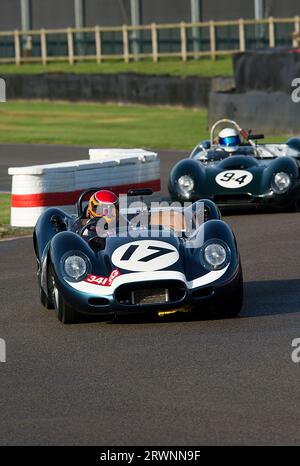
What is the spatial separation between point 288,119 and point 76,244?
53.2 feet

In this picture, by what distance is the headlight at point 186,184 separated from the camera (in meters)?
15.6

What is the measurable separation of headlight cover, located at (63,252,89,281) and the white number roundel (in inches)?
8.0

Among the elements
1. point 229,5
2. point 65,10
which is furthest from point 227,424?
point 65,10

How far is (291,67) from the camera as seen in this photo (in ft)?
83.9

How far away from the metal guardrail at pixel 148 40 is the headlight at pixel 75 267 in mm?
27689

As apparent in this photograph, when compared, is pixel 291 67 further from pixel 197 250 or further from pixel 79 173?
pixel 197 250

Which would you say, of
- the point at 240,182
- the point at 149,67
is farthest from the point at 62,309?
the point at 149,67

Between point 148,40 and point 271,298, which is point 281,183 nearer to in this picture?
point 271,298

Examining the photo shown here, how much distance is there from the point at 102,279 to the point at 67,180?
21.0 feet

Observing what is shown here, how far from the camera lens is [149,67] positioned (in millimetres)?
38781

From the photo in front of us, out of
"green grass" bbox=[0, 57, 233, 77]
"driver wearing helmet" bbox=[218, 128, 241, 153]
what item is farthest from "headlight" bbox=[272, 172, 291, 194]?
"green grass" bbox=[0, 57, 233, 77]

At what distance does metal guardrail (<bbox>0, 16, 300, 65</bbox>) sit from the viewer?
127 ft

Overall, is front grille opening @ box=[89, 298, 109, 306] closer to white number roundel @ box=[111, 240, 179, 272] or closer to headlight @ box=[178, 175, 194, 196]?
white number roundel @ box=[111, 240, 179, 272]

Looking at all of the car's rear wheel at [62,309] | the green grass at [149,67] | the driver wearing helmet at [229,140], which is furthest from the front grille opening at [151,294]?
the green grass at [149,67]
